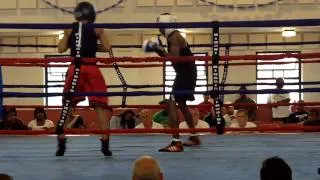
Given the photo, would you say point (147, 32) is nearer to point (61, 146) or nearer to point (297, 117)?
point (297, 117)

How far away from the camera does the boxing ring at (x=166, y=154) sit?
Answer: 127 inches

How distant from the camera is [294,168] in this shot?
3393 mm

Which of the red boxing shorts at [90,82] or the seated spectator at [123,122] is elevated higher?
the red boxing shorts at [90,82]

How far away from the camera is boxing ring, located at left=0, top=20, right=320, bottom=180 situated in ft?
10.6

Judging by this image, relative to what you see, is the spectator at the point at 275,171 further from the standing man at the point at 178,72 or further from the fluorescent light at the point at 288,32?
the fluorescent light at the point at 288,32

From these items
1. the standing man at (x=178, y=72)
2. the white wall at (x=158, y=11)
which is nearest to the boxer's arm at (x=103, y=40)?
the standing man at (x=178, y=72)

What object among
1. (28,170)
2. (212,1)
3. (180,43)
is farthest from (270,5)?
(28,170)

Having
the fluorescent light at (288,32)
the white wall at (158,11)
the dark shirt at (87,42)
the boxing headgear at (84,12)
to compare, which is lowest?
the dark shirt at (87,42)

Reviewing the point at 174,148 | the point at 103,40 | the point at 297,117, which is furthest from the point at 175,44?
the point at 297,117

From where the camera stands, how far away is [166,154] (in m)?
4.05

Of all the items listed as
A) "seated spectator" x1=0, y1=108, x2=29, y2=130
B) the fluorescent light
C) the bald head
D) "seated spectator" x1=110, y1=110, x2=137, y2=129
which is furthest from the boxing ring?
the fluorescent light

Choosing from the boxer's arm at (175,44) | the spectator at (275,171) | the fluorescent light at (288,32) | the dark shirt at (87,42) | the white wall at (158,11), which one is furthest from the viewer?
the fluorescent light at (288,32)

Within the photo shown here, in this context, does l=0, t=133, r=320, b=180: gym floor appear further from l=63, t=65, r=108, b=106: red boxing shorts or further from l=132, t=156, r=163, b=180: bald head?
l=132, t=156, r=163, b=180: bald head

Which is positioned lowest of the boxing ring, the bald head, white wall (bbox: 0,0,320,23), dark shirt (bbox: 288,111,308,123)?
dark shirt (bbox: 288,111,308,123)
